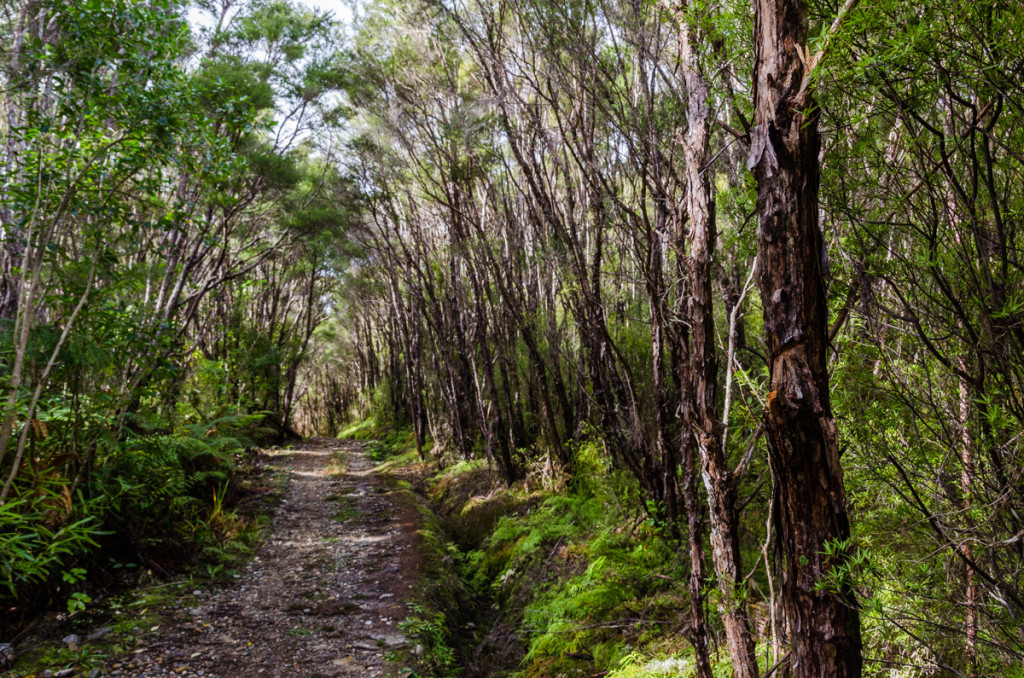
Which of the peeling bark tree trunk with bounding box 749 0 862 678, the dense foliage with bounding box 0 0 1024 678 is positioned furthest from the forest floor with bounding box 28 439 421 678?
the peeling bark tree trunk with bounding box 749 0 862 678

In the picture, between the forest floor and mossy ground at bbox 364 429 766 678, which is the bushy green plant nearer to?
the forest floor

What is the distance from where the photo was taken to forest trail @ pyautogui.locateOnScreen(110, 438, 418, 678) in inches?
167

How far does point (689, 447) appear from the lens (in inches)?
120

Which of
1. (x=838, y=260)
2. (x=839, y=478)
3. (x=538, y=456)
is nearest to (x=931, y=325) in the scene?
(x=838, y=260)

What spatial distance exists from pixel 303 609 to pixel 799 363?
206 inches

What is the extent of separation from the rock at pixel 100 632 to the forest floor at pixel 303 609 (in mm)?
210

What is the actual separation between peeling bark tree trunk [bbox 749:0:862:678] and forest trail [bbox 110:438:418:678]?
141 inches

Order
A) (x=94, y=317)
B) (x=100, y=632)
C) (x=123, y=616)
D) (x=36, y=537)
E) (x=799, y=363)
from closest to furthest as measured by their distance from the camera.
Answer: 1. (x=799, y=363)
2. (x=36, y=537)
3. (x=100, y=632)
4. (x=123, y=616)
5. (x=94, y=317)

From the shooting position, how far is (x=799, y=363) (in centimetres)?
175

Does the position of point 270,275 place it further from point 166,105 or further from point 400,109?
point 166,105

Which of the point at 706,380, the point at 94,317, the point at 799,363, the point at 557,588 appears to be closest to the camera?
the point at 799,363

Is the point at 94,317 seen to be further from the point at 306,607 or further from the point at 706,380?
the point at 706,380

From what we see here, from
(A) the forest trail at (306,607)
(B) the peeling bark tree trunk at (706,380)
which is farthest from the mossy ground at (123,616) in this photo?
(B) the peeling bark tree trunk at (706,380)

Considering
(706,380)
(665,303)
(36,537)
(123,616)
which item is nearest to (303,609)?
(123,616)
